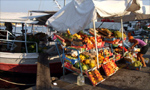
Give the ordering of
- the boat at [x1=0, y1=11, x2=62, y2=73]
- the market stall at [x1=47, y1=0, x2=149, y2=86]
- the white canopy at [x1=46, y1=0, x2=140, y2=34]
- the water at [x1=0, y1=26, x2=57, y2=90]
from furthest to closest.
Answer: the boat at [x1=0, y1=11, x2=62, y2=73]
the water at [x1=0, y1=26, x2=57, y2=90]
the market stall at [x1=47, y1=0, x2=149, y2=86]
the white canopy at [x1=46, y1=0, x2=140, y2=34]

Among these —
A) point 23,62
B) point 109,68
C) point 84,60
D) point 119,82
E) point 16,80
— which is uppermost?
point 84,60

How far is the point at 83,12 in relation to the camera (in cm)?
389

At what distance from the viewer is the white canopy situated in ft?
12.2

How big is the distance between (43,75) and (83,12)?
2692mm

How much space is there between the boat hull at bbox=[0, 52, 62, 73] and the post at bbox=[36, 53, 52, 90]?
1298mm

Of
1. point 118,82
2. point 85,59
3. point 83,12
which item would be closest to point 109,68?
point 118,82

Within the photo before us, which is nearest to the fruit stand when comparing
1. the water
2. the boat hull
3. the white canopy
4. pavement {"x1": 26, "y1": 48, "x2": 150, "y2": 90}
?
pavement {"x1": 26, "y1": 48, "x2": 150, "y2": 90}

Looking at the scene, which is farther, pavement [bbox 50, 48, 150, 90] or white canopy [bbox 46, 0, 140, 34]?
pavement [bbox 50, 48, 150, 90]

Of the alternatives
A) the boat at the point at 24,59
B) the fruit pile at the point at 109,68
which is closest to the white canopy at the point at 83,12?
the fruit pile at the point at 109,68

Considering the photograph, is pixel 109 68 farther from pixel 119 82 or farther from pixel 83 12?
pixel 83 12

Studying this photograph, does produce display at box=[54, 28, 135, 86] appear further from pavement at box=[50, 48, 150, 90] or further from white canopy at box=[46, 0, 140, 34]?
white canopy at box=[46, 0, 140, 34]

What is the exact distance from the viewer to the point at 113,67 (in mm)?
5523

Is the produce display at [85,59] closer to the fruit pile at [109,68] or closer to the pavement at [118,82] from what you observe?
the fruit pile at [109,68]

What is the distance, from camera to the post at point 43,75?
4289 mm
